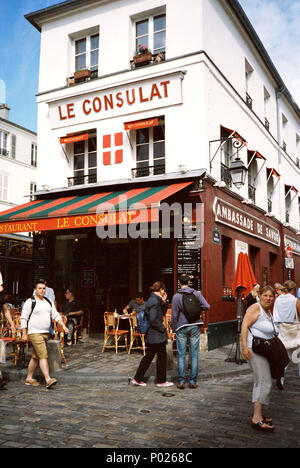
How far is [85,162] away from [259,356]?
9208 millimetres

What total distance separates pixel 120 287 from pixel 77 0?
8.67 metres

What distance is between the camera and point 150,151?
439 inches

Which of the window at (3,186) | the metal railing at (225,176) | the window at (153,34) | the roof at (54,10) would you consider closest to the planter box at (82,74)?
the window at (153,34)

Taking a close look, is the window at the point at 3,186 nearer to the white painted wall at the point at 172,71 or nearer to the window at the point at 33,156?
the window at the point at 33,156

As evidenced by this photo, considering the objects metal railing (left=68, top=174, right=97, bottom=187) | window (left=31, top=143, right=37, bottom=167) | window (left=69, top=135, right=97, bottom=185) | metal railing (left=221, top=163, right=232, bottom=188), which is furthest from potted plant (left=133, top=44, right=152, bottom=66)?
window (left=31, top=143, right=37, bottom=167)

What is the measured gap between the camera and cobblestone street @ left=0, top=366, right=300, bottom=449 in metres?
3.98

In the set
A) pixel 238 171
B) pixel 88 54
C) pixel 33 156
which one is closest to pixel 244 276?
pixel 238 171

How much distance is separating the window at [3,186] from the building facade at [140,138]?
36.1 feet

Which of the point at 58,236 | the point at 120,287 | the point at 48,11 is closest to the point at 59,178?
the point at 58,236

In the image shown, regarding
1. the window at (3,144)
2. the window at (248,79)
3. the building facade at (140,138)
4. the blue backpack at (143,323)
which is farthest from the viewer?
the window at (3,144)

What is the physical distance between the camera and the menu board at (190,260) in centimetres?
994

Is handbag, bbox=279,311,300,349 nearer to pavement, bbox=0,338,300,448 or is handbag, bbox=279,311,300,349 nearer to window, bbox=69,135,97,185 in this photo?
pavement, bbox=0,338,300,448

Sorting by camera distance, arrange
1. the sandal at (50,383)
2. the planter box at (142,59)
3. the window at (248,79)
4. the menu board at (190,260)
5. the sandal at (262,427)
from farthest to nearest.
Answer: the window at (248,79) < the planter box at (142,59) < the menu board at (190,260) < the sandal at (50,383) < the sandal at (262,427)

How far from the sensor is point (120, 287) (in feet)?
38.8
